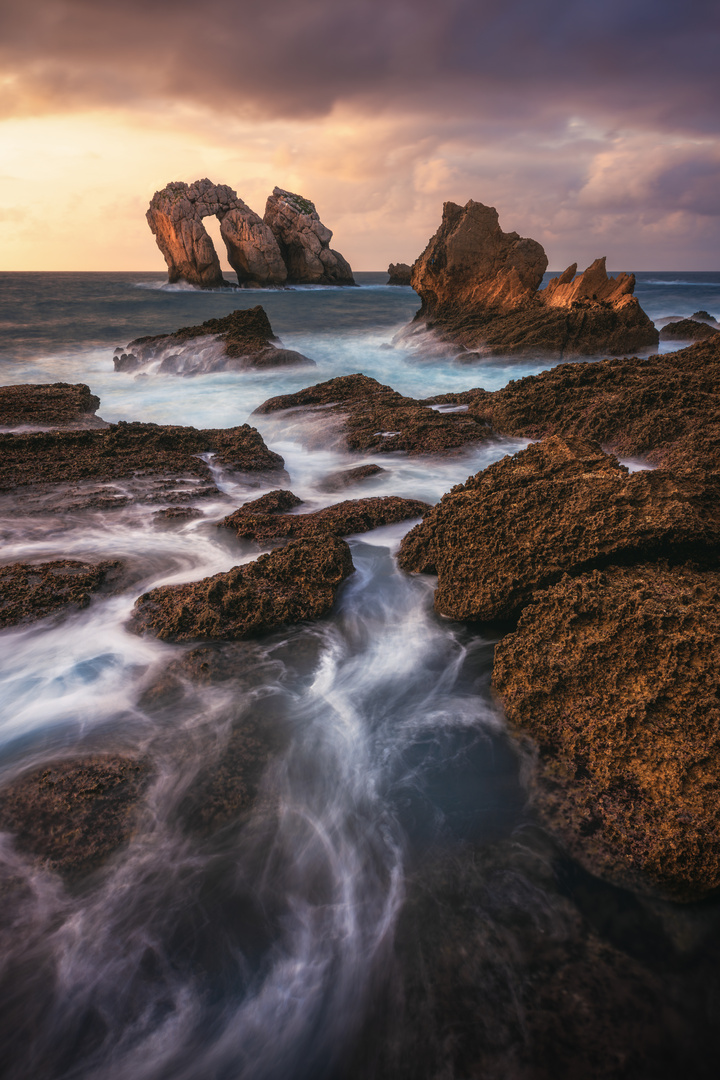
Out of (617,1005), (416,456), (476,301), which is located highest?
(476,301)

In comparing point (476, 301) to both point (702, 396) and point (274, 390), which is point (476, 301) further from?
point (702, 396)

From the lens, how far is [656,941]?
90.4 inches

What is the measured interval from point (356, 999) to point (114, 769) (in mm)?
1737

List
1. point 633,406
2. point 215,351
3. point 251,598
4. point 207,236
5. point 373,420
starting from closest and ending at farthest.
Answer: point 251,598
point 633,406
point 373,420
point 215,351
point 207,236

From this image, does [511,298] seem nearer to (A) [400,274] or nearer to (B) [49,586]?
(B) [49,586]

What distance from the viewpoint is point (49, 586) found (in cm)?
466

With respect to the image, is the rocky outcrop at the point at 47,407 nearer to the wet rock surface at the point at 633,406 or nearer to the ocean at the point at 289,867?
the ocean at the point at 289,867

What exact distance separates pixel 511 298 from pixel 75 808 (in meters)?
21.7

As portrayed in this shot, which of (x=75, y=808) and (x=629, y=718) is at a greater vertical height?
(x=629, y=718)

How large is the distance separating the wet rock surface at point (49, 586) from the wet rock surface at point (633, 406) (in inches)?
218

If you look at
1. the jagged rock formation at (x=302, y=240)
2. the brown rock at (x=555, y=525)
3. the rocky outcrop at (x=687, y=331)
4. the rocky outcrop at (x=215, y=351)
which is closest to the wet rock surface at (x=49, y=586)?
the brown rock at (x=555, y=525)

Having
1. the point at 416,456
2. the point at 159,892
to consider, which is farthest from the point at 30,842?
the point at 416,456

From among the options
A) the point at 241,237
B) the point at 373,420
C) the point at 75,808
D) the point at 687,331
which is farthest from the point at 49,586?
the point at 241,237

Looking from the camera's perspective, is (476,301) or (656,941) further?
(476,301)
